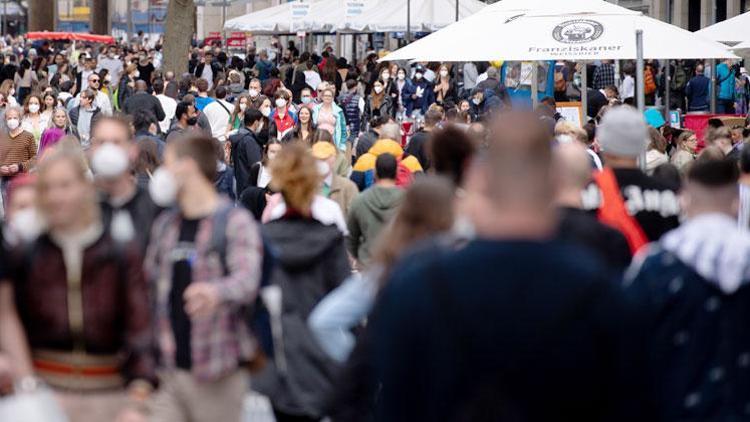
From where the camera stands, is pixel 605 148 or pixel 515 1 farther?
pixel 515 1

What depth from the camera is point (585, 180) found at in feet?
24.5

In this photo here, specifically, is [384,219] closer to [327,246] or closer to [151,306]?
[327,246]

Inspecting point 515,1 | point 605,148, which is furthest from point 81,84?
point 605,148

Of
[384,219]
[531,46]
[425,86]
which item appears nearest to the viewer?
[384,219]

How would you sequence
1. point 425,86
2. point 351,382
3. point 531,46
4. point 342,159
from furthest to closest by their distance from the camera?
point 425,86, point 531,46, point 342,159, point 351,382

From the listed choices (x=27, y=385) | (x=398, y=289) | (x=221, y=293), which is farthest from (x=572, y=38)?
(x=398, y=289)

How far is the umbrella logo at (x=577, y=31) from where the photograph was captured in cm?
1784

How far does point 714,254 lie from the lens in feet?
20.3

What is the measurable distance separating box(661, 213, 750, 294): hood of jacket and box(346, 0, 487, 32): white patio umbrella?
104 ft

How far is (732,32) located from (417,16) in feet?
54.1

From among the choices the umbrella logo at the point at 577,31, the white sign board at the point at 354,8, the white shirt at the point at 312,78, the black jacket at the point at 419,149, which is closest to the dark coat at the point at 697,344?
the black jacket at the point at 419,149

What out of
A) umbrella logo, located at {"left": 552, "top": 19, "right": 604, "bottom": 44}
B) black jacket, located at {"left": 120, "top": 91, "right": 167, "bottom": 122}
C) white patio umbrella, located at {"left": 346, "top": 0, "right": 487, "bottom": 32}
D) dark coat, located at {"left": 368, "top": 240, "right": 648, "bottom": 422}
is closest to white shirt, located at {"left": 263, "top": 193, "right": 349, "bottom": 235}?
dark coat, located at {"left": 368, "top": 240, "right": 648, "bottom": 422}

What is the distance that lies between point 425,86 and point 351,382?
27.3 metres

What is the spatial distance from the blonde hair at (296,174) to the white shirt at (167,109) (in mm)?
15007
